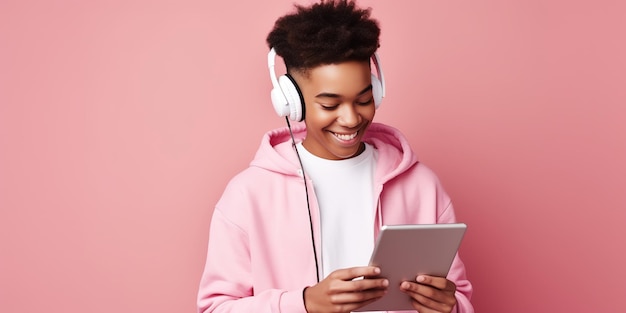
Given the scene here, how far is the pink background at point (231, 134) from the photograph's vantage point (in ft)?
8.91

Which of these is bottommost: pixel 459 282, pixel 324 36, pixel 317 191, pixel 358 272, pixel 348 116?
pixel 459 282

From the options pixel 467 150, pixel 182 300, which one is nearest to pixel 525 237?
pixel 467 150

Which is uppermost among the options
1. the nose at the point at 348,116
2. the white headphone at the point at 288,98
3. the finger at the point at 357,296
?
the white headphone at the point at 288,98

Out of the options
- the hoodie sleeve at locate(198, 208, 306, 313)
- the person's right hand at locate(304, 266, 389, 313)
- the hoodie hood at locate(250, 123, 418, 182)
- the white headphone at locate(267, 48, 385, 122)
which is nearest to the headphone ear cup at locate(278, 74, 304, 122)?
the white headphone at locate(267, 48, 385, 122)

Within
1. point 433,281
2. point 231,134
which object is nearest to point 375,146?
point 433,281

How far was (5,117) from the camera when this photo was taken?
2.71 meters

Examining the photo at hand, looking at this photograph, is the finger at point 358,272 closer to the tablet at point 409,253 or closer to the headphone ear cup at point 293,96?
the tablet at point 409,253

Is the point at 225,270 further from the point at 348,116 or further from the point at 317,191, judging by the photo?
the point at 348,116

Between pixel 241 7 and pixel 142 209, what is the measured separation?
675 millimetres

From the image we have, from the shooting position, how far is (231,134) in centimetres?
279

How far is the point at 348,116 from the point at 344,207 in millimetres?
252

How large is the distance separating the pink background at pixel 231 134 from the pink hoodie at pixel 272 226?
61 cm

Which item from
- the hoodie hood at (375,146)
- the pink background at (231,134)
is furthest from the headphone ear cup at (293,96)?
the pink background at (231,134)

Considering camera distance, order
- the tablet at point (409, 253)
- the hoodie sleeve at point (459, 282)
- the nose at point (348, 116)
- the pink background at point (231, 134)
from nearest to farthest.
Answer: the tablet at point (409, 253)
the nose at point (348, 116)
the hoodie sleeve at point (459, 282)
the pink background at point (231, 134)
